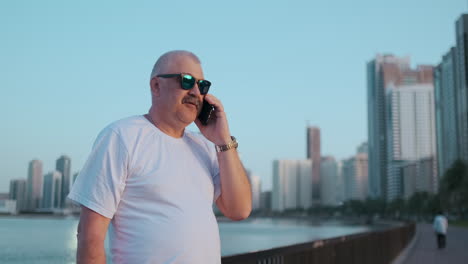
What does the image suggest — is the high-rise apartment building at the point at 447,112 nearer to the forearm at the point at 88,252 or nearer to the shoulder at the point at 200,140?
the shoulder at the point at 200,140

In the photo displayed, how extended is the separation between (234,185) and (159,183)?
419 millimetres

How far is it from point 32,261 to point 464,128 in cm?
9837

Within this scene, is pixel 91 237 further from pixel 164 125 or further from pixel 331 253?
pixel 331 253

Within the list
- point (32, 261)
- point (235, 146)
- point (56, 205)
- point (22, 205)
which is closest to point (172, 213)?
point (235, 146)

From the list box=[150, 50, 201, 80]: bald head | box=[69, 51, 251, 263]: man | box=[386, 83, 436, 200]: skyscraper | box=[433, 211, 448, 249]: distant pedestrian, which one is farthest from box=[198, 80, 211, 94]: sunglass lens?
box=[386, 83, 436, 200]: skyscraper

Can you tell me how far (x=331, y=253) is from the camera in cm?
648

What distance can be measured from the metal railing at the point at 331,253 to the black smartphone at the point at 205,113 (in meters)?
1.35

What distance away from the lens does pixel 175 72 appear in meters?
1.99

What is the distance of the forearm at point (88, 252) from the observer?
5.41 feet

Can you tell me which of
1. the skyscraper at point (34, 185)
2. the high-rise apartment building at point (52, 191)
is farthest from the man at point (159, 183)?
the skyscraper at point (34, 185)

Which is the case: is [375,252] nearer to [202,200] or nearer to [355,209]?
[202,200]

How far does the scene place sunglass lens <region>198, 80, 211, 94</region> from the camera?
206 centimetres

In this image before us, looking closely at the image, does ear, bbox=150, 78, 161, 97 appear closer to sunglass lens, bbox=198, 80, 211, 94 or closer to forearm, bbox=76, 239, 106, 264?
sunglass lens, bbox=198, 80, 211, 94

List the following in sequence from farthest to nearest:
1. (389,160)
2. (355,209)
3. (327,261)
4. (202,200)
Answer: (389,160) → (355,209) → (327,261) → (202,200)
